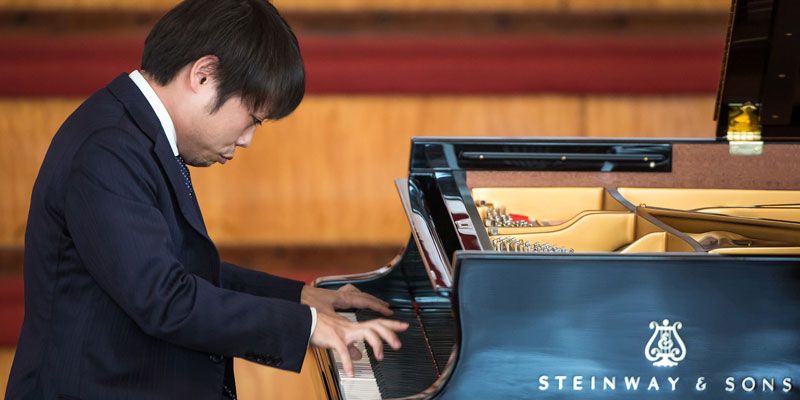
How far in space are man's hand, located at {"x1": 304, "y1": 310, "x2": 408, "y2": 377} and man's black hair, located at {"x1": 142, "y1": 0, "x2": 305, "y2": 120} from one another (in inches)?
12.9

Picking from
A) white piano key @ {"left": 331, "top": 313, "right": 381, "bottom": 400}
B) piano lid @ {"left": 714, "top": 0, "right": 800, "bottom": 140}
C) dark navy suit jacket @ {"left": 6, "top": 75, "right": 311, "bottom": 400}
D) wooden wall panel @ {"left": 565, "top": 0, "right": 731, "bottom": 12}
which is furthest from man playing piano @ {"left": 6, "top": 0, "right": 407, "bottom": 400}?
wooden wall panel @ {"left": 565, "top": 0, "right": 731, "bottom": 12}

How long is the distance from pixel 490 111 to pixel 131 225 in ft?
6.66

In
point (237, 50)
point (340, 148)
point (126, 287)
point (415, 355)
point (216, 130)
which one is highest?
point (237, 50)

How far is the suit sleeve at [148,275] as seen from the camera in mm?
1305

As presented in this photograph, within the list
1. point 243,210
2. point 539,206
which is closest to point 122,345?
point 539,206

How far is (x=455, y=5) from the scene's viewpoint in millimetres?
3164

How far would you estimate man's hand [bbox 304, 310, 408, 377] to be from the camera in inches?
52.2

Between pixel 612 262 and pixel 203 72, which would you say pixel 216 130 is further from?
pixel 612 262

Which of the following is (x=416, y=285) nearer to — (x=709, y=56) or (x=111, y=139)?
(x=111, y=139)

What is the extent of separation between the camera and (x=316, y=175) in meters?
3.25

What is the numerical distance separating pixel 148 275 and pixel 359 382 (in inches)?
14.4

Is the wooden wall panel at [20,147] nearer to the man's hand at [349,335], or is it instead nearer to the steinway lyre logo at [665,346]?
the man's hand at [349,335]

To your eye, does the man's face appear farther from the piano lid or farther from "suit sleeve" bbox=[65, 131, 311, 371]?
the piano lid

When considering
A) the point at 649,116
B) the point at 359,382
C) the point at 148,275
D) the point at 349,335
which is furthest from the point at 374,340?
the point at 649,116
